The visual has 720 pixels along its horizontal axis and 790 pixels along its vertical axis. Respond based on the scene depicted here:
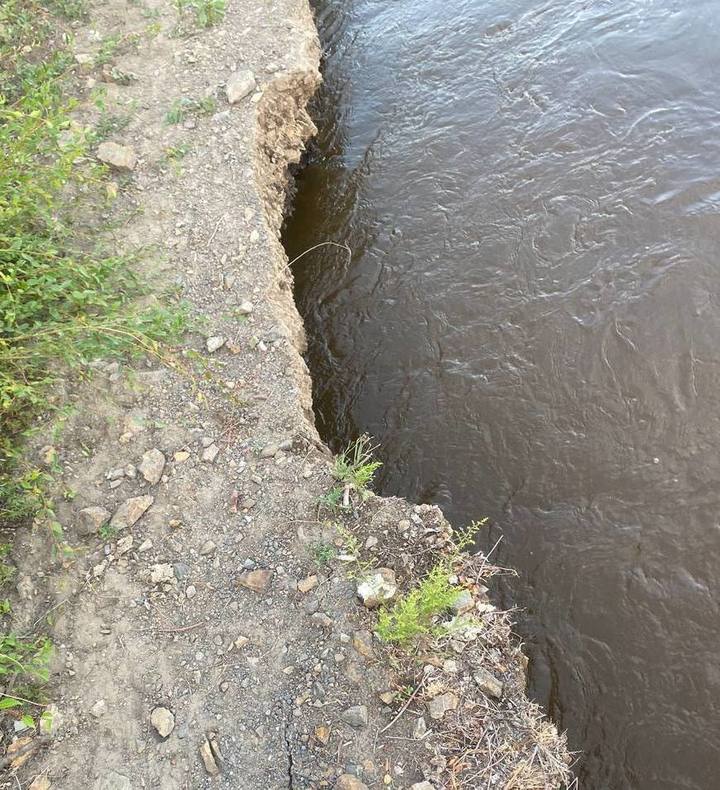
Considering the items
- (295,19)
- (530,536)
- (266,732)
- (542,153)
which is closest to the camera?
(266,732)

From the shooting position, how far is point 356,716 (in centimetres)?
318

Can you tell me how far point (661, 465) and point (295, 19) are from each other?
19.2 ft

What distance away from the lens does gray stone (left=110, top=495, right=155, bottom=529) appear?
3.81 m

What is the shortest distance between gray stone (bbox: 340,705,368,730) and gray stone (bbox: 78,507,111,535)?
1.75m

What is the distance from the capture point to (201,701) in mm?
3322

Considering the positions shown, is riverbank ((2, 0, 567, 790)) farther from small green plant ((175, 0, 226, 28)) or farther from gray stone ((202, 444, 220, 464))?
small green plant ((175, 0, 226, 28))

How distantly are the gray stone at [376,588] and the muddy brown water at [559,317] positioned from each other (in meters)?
1.02

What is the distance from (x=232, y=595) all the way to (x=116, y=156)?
3.86 m

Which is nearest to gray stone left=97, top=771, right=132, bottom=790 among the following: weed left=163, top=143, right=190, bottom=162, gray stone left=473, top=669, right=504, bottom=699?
gray stone left=473, top=669, right=504, bottom=699

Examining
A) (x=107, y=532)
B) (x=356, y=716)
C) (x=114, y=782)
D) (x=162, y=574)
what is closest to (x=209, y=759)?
(x=114, y=782)

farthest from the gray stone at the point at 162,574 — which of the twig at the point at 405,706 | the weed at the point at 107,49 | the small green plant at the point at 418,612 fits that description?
the weed at the point at 107,49

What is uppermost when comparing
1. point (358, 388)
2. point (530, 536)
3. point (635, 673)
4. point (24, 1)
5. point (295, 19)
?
point (24, 1)

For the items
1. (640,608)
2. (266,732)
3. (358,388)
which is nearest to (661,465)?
(640,608)

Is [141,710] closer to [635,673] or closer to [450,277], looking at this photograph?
[635,673]
